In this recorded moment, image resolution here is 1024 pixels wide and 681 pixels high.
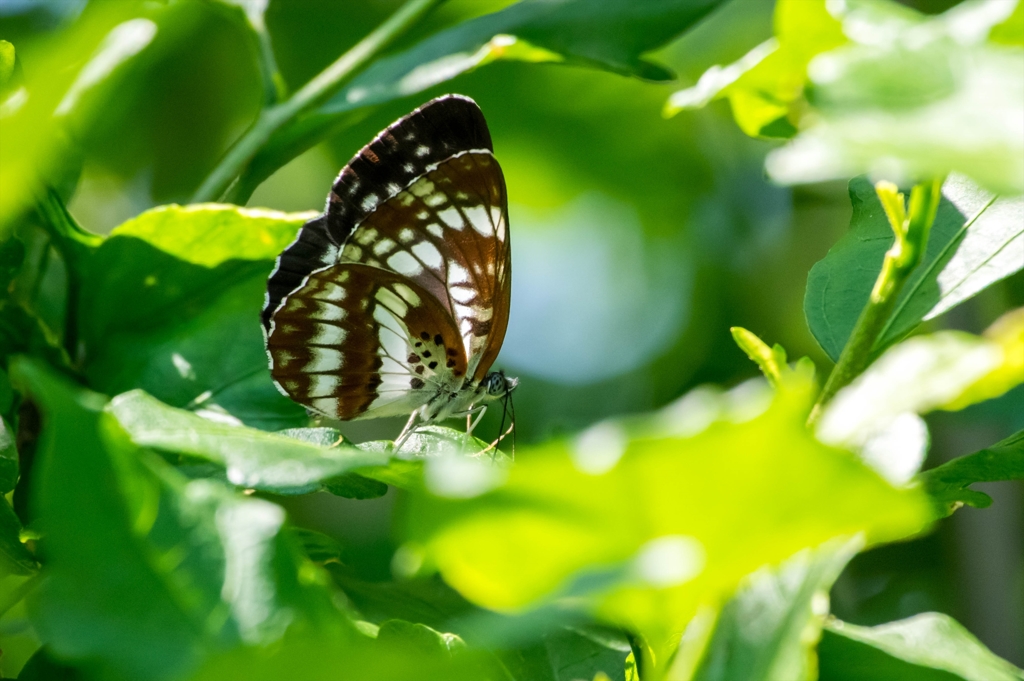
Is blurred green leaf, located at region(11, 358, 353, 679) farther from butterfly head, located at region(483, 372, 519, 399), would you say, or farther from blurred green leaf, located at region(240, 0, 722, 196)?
butterfly head, located at region(483, 372, 519, 399)

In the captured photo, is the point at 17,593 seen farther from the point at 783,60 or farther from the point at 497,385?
the point at 497,385

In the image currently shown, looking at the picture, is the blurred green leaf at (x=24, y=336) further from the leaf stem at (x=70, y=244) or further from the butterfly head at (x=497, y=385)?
the butterfly head at (x=497, y=385)

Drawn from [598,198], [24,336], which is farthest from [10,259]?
[598,198]

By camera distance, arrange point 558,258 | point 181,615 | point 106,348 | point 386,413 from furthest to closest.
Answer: point 558,258
point 386,413
point 106,348
point 181,615

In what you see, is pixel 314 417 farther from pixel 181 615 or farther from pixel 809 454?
pixel 809 454

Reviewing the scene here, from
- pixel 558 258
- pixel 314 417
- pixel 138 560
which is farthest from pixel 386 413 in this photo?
pixel 558 258

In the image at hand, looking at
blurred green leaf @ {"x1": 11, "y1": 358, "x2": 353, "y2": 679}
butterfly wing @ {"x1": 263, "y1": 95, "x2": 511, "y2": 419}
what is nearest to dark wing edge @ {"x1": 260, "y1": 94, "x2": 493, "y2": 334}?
butterfly wing @ {"x1": 263, "y1": 95, "x2": 511, "y2": 419}

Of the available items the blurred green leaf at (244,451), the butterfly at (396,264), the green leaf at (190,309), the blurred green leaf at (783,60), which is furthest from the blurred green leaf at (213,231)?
the blurred green leaf at (783,60)
